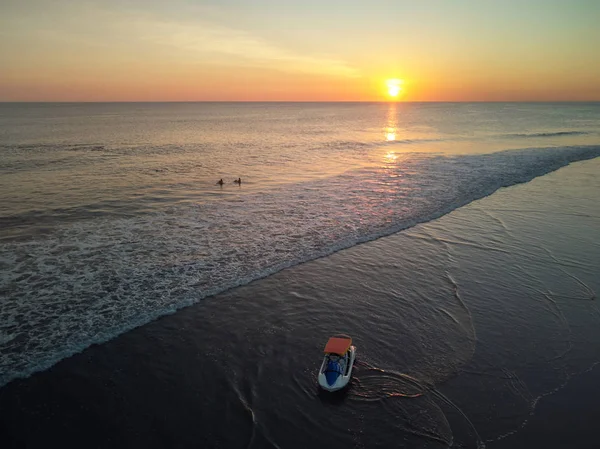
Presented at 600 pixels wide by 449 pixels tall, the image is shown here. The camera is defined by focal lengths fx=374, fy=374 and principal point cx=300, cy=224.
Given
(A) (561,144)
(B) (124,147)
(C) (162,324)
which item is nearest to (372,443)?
(C) (162,324)

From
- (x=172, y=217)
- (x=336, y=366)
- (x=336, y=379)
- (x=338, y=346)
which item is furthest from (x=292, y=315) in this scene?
(x=172, y=217)

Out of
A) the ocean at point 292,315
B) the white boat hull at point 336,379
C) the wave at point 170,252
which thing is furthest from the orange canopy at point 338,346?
the wave at point 170,252

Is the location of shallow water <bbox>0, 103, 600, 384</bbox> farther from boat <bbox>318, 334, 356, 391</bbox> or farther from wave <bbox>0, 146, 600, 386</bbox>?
boat <bbox>318, 334, 356, 391</bbox>

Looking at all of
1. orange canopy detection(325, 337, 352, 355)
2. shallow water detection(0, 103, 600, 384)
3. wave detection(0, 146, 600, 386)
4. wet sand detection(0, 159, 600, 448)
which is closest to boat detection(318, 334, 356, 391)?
orange canopy detection(325, 337, 352, 355)

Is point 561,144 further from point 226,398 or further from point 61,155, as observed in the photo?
point 61,155

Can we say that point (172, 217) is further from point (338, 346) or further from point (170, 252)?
point (338, 346)

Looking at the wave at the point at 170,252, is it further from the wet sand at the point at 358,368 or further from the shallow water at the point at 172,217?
the wet sand at the point at 358,368
